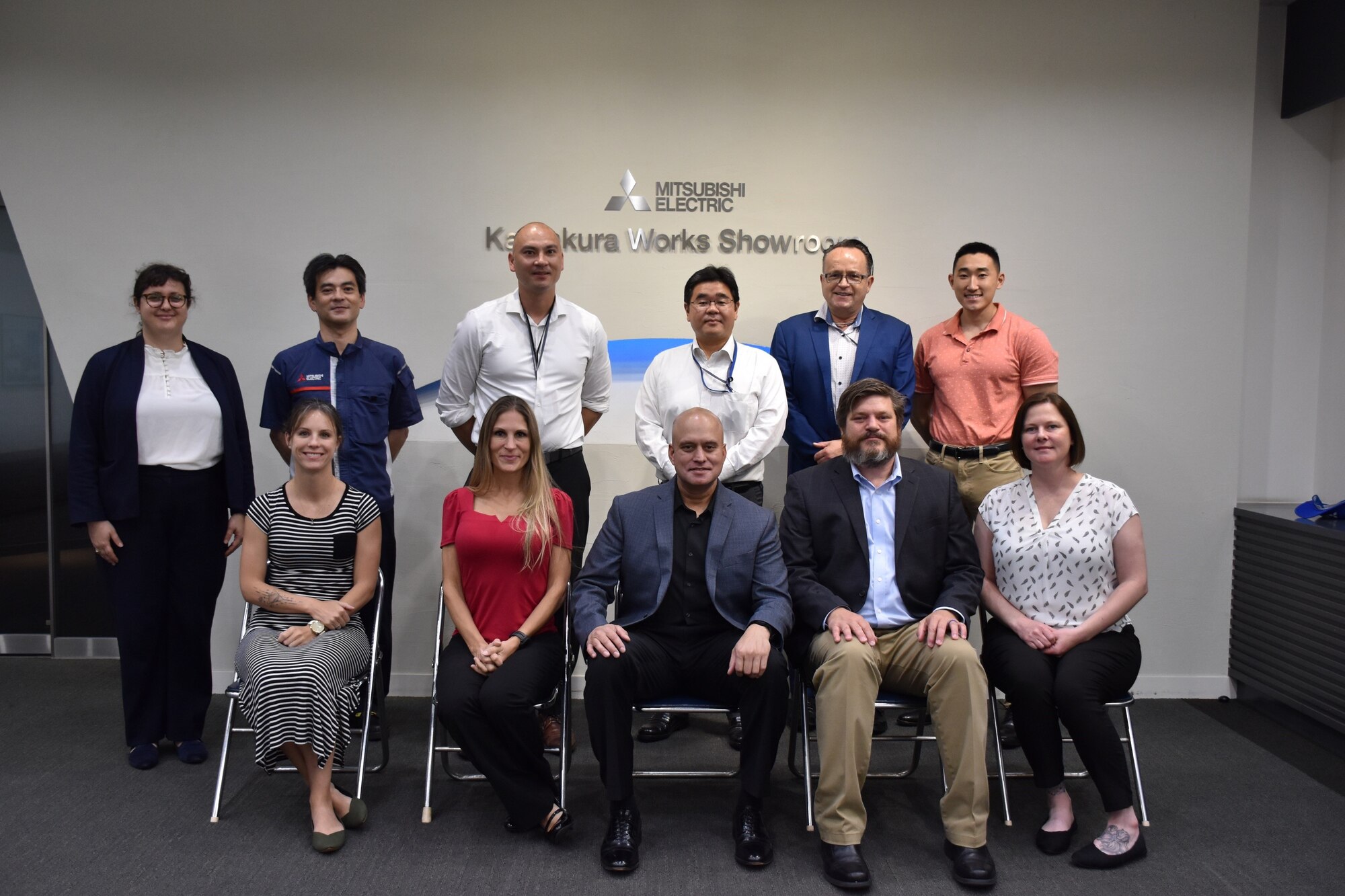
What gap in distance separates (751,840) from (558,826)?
0.60 metres

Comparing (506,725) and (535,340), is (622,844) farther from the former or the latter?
(535,340)

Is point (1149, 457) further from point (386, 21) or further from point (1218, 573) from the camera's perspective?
point (386, 21)

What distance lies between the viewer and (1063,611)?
2.95m

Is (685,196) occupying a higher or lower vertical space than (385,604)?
higher

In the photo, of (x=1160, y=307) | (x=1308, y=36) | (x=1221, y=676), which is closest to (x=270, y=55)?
(x=1160, y=307)

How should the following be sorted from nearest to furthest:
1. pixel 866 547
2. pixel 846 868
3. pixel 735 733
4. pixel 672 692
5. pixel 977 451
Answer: pixel 846 868 < pixel 672 692 < pixel 866 547 < pixel 977 451 < pixel 735 733

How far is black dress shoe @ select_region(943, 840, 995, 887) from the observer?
2.55 meters

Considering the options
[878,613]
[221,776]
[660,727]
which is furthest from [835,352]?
[221,776]

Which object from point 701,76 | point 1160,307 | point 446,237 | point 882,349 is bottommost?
point 882,349

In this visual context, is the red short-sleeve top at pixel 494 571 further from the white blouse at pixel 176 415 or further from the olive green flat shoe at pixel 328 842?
the white blouse at pixel 176 415

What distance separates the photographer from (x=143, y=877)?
256 cm

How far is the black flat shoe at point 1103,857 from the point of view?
2.68 meters

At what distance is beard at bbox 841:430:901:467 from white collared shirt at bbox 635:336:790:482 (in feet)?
1.51

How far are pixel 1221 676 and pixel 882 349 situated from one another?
8.36 feet
